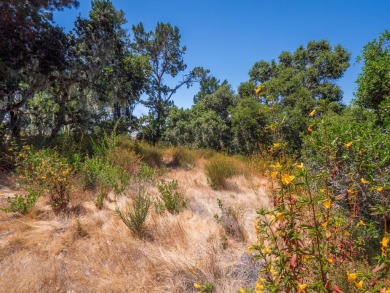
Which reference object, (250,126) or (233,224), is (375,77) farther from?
(250,126)

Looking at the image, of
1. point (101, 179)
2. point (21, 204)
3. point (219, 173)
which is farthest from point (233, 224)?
point (21, 204)

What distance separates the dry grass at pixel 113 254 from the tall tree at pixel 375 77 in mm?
2894

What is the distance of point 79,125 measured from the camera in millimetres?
7977

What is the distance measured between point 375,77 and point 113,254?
456 centimetres

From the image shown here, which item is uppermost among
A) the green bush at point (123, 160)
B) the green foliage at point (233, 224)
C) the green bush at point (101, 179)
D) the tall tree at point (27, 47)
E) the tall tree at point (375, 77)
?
the tall tree at point (27, 47)

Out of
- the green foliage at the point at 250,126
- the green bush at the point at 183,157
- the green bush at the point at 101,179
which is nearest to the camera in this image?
the green bush at the point at 101,179

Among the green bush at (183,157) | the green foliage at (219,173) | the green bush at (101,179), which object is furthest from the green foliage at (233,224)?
the green bush at (183,157)

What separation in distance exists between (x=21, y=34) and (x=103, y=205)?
5479 mm

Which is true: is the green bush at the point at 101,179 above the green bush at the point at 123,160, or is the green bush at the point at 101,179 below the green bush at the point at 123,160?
below

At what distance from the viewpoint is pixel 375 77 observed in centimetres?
344

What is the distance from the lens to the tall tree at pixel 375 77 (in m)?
3.37

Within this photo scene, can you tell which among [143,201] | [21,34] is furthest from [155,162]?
[21,34]

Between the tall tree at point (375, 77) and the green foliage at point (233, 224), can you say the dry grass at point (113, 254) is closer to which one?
the green foliage at point (233, 224)

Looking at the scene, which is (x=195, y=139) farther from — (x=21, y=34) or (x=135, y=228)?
(x=135, y=228)
